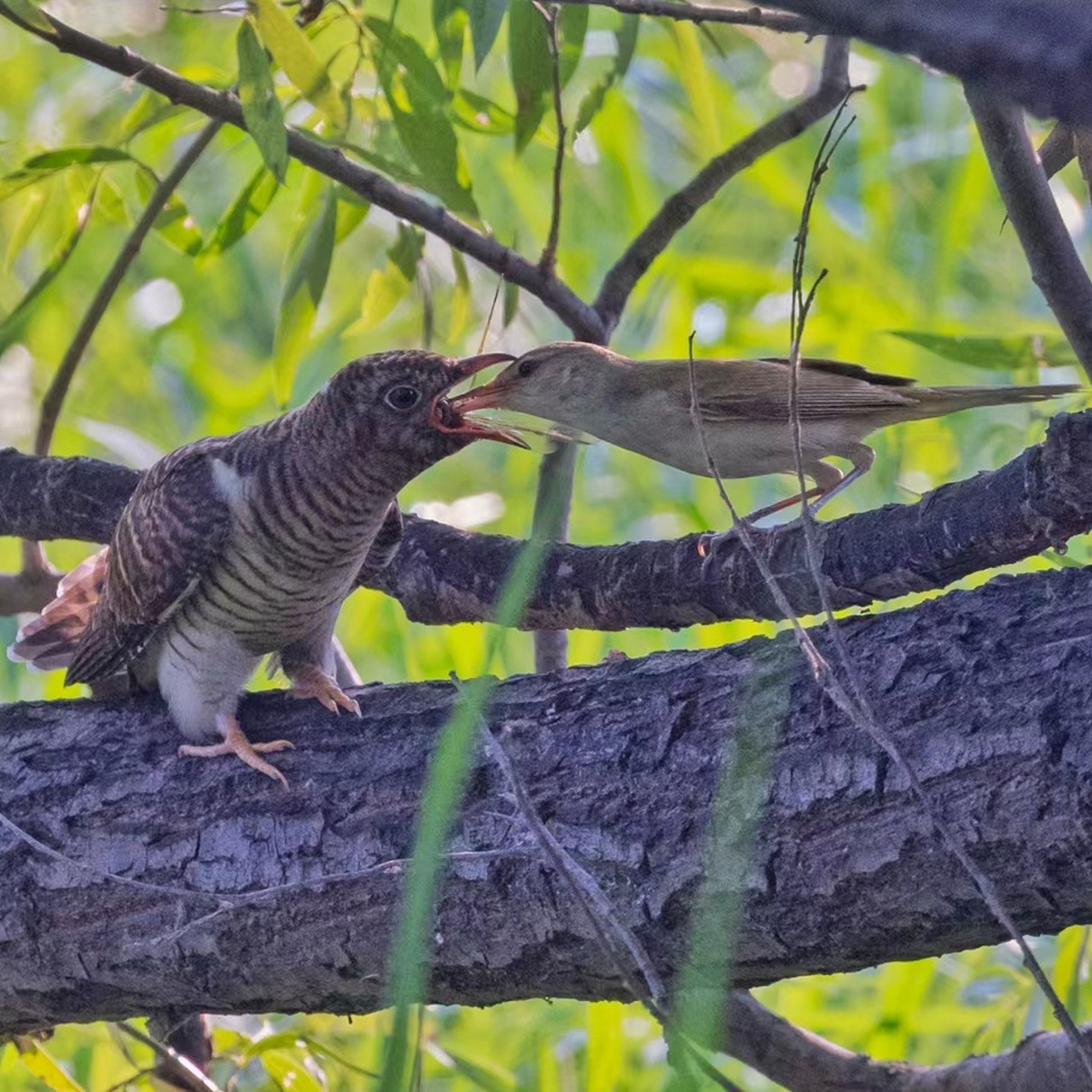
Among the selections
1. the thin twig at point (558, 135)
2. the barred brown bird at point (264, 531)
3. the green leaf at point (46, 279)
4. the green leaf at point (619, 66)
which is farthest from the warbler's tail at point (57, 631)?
the green leaf at point (619, 66)

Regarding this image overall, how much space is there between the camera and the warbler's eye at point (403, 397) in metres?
2.71

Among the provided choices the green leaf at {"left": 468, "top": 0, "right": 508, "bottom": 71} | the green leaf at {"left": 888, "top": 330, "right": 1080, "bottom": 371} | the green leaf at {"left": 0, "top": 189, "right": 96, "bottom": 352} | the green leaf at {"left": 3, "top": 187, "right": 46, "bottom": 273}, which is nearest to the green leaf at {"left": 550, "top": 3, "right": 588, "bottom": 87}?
the green leaf at {"left": 468, "top": 0, "right": 508, "bottom": 71}

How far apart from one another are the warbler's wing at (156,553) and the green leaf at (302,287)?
0.81ft

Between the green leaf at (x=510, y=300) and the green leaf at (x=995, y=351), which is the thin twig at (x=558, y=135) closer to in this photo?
the green leaf at (x=510, y=300)

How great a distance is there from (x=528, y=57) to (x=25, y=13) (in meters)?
0.81

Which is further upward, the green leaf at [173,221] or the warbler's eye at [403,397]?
the green leaf at [173,221]

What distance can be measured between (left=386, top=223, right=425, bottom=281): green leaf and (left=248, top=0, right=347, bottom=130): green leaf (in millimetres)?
768

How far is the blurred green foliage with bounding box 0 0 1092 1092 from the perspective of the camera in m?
2.69

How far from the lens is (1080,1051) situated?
130cm

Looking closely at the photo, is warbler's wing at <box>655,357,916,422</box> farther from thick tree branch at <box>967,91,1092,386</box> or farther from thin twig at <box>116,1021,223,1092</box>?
thin twig at <box>116,1021,223,1092</box>

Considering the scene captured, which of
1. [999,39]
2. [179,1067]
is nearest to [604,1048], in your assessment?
[179,1067]

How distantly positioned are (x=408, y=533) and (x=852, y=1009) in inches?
81.1

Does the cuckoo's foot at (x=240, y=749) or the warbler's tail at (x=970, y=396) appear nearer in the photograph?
the cuckoo's foot at (x=240, y=749)

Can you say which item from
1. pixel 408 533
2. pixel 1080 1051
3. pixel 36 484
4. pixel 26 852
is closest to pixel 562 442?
pixel 408 533
